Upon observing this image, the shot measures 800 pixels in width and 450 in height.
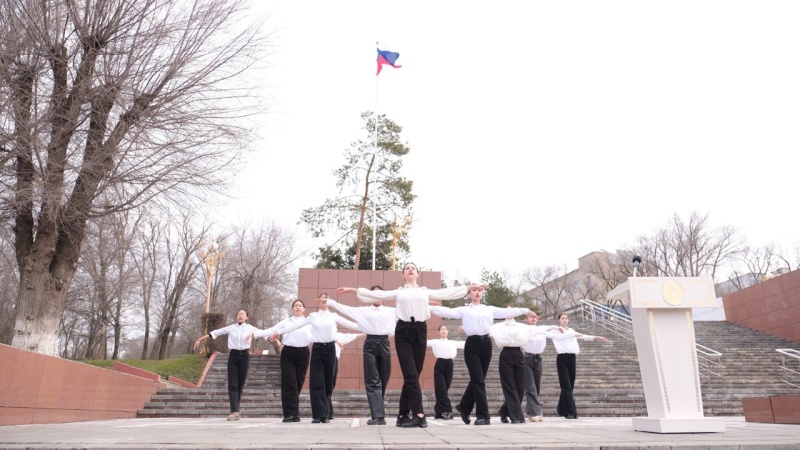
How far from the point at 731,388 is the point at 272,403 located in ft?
36.6

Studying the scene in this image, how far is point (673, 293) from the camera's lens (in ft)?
19.5

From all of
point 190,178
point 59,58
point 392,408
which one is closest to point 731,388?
point 392,408

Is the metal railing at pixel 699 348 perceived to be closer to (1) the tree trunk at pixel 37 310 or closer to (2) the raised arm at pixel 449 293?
(2) the raised arm at pixel 449 293

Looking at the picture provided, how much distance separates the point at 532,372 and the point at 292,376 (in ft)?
13.5

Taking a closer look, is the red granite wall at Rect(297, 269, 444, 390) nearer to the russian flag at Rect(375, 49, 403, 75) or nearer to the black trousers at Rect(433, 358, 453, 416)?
the black trousers at Rect(433, 358, 453, 416)

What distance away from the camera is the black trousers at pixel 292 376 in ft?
25.2

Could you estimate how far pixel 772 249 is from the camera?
40.8 metres

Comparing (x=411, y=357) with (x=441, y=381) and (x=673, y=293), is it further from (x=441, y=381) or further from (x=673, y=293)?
(x=441, y=381)

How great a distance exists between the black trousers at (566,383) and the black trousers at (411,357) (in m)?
4.68

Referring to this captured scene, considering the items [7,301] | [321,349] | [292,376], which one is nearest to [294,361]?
[292,376]

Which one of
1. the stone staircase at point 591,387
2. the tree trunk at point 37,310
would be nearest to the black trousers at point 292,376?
the tree trunk at point 37,310

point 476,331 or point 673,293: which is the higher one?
point 673,293

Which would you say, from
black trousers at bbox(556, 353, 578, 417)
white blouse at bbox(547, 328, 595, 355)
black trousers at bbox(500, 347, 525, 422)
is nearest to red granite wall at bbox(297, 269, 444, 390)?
white blouse at bbox(547, 328, 595, 355)

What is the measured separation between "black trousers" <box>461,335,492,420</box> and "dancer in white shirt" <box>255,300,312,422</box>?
7.73 ft
